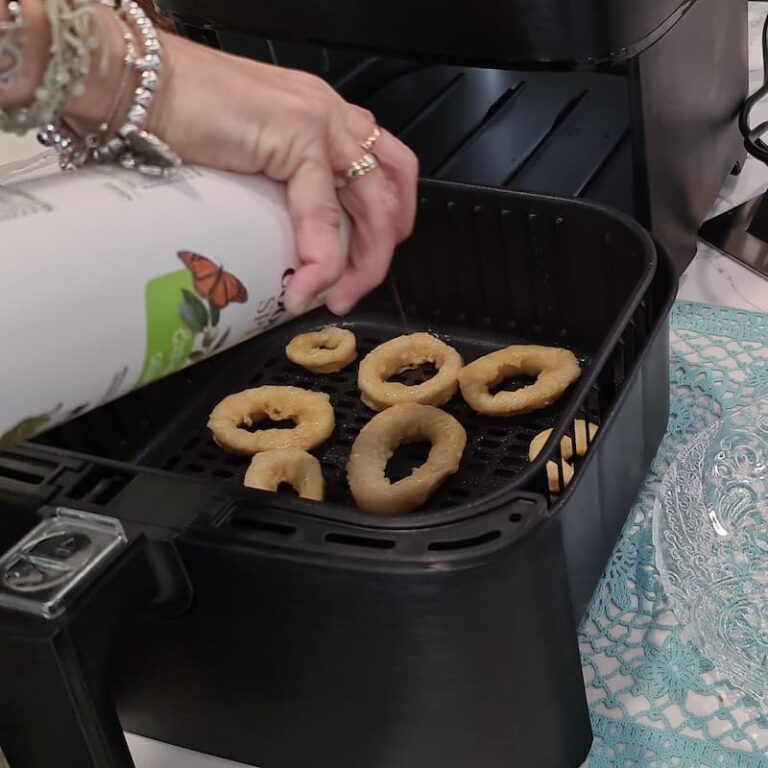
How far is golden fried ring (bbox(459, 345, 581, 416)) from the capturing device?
28.4 inches

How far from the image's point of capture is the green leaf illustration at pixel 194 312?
1.42ft

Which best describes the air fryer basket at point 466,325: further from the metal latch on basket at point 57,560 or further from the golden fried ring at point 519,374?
the metal latch on basket at point 57,560

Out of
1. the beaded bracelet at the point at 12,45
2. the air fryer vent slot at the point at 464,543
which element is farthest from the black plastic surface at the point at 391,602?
the beaded bracelet at the point at 12,45

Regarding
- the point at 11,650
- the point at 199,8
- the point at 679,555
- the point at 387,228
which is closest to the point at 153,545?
the point at 11,650

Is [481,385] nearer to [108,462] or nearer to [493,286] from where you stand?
[493,286]

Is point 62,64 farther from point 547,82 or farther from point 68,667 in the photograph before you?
point 547,82

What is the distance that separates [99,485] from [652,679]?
32 cm

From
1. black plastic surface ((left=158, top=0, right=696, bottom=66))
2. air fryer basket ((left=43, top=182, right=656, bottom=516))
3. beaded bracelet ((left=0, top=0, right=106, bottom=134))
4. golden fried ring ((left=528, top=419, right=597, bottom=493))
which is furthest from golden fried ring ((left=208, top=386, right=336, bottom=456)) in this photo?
beaded bracelet ((left=0, top=0, right=106, bottom=134))

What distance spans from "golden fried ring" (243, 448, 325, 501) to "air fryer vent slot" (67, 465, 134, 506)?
0.15m

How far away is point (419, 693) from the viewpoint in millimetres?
491

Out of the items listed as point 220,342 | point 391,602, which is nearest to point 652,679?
point 391,602

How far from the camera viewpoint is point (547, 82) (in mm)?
939

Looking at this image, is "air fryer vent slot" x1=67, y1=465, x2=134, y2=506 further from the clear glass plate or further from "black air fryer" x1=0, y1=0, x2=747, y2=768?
the clear glass plate

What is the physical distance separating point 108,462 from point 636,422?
0.31 meters
